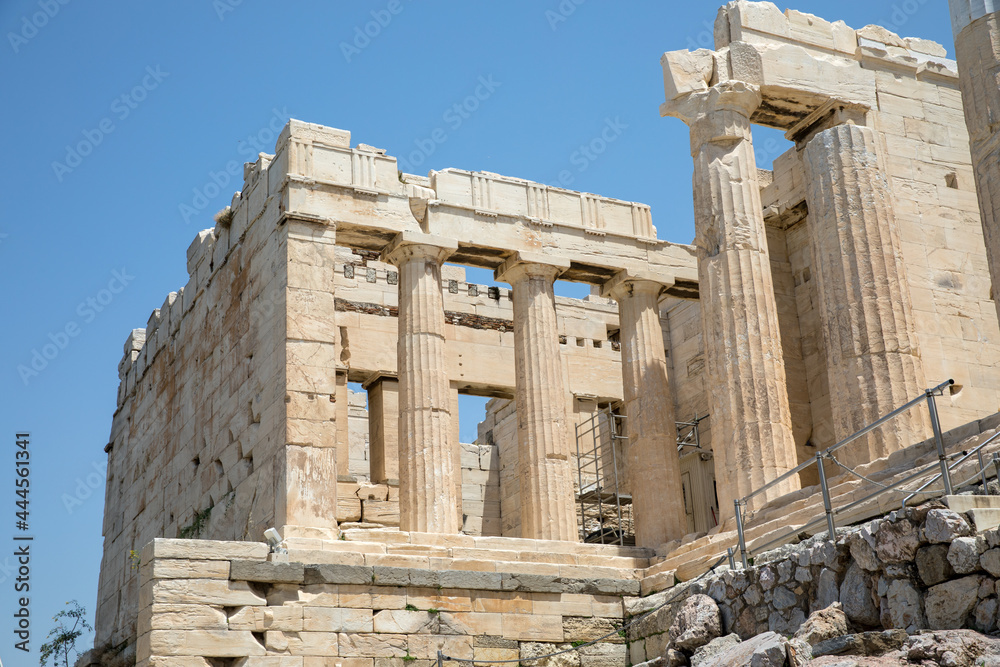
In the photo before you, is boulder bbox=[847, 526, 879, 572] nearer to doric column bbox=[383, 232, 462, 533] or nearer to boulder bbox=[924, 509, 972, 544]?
boulder bbox=[924, 509, 972, 544]

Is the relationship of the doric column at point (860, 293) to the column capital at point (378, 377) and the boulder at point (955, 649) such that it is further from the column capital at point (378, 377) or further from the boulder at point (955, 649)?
the column capital at point (378, 377)

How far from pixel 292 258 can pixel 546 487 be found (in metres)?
5.91

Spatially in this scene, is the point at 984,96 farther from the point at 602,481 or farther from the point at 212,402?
the point at 212,402

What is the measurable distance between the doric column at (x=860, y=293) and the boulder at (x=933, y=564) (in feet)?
20.9

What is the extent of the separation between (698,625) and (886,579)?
9.28 ft

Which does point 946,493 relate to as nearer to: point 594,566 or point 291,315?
point 594,566

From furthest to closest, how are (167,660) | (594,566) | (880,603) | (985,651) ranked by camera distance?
(594,566) < (167,660) < (880,603) < (985,651)

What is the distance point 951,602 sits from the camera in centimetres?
1012

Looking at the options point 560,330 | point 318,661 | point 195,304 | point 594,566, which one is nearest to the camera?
point 318,661

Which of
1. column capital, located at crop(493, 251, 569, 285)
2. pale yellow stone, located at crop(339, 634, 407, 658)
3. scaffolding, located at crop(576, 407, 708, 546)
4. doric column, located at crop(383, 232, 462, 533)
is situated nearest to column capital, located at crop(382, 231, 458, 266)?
doric column, located at crop(383, 232, 462, 533)

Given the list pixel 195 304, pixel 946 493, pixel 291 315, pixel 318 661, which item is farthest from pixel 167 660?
pixel 195 304

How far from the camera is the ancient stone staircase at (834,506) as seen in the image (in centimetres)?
1270

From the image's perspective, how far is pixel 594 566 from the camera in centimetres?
1895

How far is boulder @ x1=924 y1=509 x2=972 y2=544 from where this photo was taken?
1019 cm
